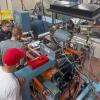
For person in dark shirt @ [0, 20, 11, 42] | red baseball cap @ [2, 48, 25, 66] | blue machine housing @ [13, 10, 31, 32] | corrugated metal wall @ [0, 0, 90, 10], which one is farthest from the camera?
corrugated metal wall @ [0, 0, 90, 10]

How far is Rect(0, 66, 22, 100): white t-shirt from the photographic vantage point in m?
1.44

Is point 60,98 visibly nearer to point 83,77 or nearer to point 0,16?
point 83,77

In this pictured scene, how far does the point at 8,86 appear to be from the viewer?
1440 mm

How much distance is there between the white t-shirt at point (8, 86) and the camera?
1.44m

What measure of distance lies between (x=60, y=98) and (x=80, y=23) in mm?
1084

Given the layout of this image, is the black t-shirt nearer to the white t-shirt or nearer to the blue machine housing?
the blue machine housing

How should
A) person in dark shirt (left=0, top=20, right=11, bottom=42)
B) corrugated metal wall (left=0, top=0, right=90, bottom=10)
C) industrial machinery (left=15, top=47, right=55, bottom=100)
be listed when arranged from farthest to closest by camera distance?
1. corrugated metal wall (left=0, top=0, right=90, bottom=10)
2. person in dark shirt (left=0, top=20, right=11, bottom=42)
3. industrial machinery (left=15, top=47, right=55, bottom=100)

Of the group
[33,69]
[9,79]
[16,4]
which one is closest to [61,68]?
[33,69]

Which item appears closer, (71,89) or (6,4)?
(71,89)

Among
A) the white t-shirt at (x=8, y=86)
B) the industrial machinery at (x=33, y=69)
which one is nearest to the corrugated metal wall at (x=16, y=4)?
the industrial machinery at (x=33, y=69)

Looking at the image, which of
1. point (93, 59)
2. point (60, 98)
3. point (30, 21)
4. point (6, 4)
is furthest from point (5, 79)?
point (6, 4)

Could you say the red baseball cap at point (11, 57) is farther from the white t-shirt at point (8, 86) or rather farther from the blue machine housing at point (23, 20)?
the blue machine housing at point (23, 20)

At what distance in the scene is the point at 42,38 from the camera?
248 centimetres

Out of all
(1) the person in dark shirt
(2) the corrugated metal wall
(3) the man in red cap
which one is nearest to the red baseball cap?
(3) the man in red cap
